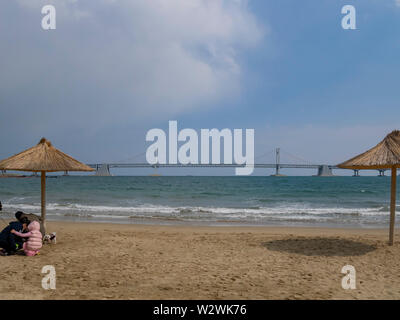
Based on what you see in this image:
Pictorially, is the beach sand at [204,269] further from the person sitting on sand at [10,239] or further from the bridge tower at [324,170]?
the bridge tower at [324,170]

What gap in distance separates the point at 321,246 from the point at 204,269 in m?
2.92

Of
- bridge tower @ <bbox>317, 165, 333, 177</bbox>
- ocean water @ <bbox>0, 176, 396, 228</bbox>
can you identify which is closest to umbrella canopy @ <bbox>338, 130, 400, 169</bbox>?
ocean water @ <bbox>0, 176, 396, 228</bbox>

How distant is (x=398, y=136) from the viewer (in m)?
6.00

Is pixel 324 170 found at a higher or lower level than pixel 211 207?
higher

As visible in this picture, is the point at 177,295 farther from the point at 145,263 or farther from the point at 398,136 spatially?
the point at 398,136

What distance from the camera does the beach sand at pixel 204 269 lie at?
140 inches

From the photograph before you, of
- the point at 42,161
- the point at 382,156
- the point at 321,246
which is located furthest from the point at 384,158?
the point at 42,161

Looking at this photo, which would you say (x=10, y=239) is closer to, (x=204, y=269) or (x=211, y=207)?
(x=204, y=269)

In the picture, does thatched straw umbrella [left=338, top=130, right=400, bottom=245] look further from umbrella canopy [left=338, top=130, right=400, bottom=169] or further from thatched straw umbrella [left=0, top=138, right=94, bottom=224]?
thatched straw umbrella [left=0, top=138, right=94, bottom=224]

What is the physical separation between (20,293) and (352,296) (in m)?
3.79

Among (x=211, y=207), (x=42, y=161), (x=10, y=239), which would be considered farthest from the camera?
(x=211, y=207)

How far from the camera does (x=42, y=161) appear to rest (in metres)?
5.98

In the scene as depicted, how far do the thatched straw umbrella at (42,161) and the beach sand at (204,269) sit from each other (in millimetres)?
1518
